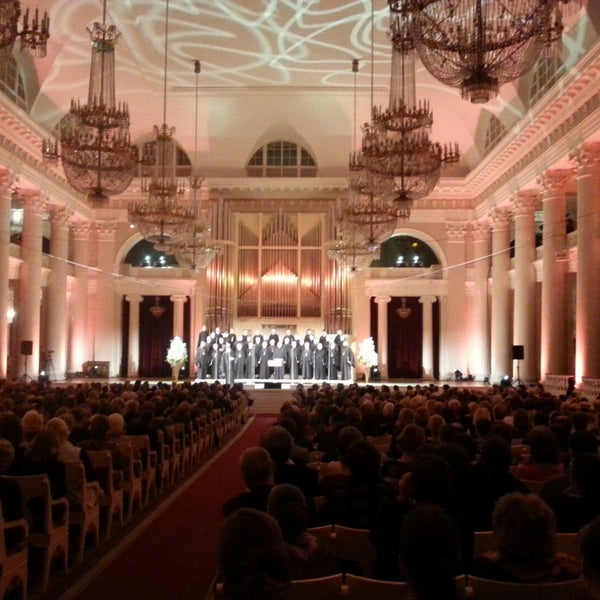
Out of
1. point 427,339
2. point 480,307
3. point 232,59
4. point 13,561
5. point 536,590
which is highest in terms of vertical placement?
point 232,59

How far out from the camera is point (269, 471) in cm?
398

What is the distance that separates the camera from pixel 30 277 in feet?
74.6

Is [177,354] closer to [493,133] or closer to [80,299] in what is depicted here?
[80,299]

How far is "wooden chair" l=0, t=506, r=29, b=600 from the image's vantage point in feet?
13.5

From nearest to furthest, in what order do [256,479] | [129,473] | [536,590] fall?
[536,590], [256,479], [129,473]

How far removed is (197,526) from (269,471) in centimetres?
311

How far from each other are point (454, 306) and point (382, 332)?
113 inches

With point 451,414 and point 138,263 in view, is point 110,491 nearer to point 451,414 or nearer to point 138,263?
point 451,414


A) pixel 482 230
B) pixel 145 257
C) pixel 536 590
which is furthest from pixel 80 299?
pixel 536 590

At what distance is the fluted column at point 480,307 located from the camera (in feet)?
88.8

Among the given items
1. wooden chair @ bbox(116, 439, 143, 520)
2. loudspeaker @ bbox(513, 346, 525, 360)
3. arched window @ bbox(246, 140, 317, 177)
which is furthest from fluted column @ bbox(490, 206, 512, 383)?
wooden chair @ bbox(116, 439, 143, 520)

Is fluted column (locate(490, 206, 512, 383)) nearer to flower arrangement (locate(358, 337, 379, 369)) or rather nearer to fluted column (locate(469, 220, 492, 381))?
fluted column (locate(469, 220, 492, 381))

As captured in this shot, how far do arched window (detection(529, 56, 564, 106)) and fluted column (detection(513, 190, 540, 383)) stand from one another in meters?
3.05

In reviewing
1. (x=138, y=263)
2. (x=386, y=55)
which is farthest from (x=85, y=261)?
(x=386, y=55)
